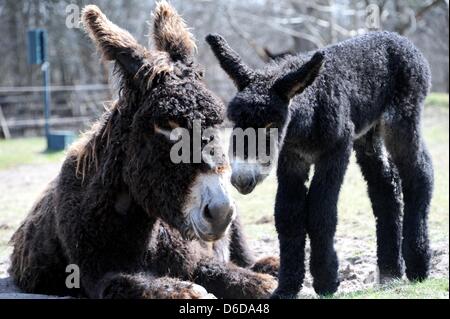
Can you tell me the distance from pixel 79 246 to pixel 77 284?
12.3 inches

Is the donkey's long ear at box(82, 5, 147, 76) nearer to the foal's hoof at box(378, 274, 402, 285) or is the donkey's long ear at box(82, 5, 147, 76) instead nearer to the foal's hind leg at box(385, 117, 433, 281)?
the foal's hind leg at box(385, 117, 433, 281)

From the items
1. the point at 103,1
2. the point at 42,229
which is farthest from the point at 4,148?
the point at 42,229

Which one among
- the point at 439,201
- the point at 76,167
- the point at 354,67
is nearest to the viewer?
the point at 76,167

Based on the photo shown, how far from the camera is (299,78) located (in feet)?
14.6

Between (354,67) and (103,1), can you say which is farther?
(103,1)

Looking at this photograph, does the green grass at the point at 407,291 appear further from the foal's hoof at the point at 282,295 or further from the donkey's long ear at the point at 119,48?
the donkey's long ear at the point at 119,48

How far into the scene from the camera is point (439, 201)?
1023 centimetres

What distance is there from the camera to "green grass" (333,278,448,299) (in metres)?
4.70

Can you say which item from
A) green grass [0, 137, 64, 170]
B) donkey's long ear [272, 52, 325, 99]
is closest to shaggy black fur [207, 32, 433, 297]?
donkey's long ear [272, 52, 325, 99]

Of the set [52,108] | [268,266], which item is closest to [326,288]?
[268,266]

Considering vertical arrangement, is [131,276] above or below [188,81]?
below

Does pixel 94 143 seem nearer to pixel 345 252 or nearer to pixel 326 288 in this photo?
pixel 326 288

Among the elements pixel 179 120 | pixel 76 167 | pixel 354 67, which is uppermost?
pixel 354 67
